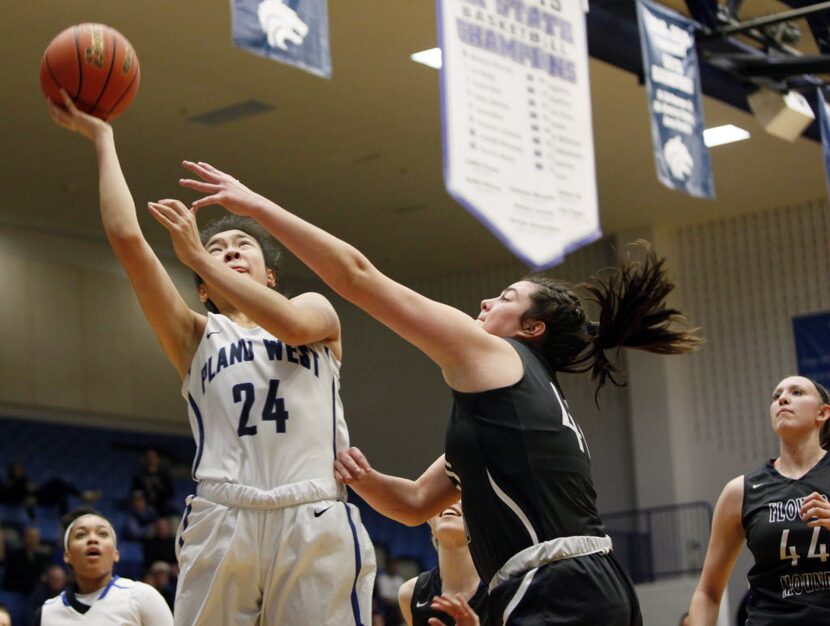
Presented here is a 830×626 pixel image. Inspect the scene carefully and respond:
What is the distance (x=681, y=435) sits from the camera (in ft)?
58.0

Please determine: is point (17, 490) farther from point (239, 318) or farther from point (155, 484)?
point (239, 318)

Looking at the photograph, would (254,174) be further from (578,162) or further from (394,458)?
(578,162)

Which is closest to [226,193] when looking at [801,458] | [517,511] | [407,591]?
[517,511]

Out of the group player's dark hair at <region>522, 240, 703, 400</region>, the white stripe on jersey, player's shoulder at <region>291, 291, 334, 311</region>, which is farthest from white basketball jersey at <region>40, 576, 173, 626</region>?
the white stripe on jersey

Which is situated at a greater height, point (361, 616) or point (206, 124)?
point (206, 124)

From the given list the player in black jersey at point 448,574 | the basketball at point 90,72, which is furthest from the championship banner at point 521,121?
the basketball at point 90,72

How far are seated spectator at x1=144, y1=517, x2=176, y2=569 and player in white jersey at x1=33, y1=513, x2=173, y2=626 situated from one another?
27.9ft

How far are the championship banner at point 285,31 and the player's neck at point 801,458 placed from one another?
2890 mm

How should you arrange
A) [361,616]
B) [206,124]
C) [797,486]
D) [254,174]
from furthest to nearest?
[254,174] < [206,124] < [797,486] < [361,616]

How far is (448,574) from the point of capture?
6.10 metres

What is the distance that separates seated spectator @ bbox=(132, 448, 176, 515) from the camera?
1656 cm

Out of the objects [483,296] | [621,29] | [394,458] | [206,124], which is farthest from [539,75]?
[394,458]

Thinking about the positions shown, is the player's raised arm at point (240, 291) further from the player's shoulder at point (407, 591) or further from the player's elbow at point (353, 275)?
the player's shoulder at point (407, 591)

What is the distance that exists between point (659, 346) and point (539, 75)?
3.97m
